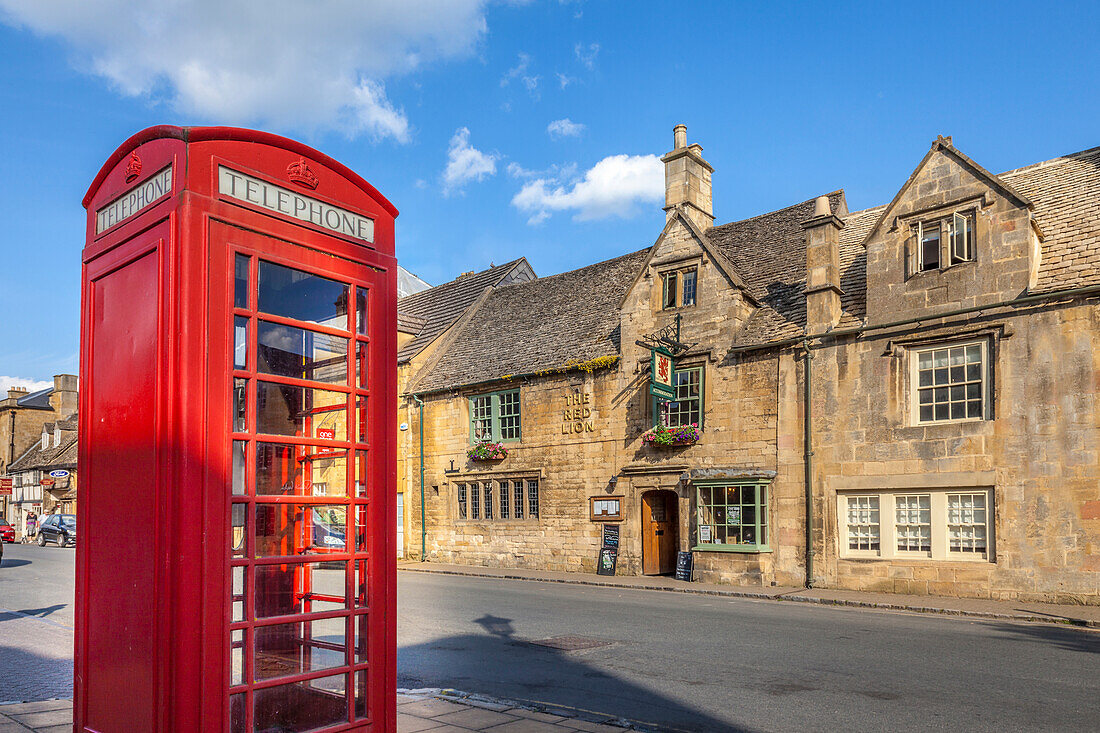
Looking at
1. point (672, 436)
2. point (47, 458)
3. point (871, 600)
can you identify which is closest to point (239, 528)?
point (871, 600)

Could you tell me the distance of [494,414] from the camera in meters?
26.9

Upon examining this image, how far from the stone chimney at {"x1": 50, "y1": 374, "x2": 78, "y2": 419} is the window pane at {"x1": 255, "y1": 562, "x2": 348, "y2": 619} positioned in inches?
2792

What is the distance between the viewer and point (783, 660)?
9.80m

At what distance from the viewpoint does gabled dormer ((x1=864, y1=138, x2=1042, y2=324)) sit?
668 inches

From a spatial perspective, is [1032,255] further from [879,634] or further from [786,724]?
[786,724]

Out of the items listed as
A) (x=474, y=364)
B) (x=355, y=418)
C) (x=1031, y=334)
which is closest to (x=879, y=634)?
(x=1031, y=334)

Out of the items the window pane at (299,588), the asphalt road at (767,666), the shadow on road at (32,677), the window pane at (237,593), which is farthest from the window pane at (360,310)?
the shadow on road at (32,677)

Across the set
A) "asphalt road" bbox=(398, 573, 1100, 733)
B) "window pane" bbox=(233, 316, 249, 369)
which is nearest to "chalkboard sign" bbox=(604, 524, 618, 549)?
"asphalt road" bbox=(398, 573, 1100, 733)

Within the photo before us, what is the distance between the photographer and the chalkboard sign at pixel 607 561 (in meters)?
22.6

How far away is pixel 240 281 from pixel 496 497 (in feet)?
74.9

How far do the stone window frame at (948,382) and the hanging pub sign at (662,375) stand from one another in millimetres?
5767

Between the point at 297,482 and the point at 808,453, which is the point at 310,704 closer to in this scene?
the point at 297,482

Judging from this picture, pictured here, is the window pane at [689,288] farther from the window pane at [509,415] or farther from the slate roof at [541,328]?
the window pane at [509,415]

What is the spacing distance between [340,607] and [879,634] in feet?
32.6
